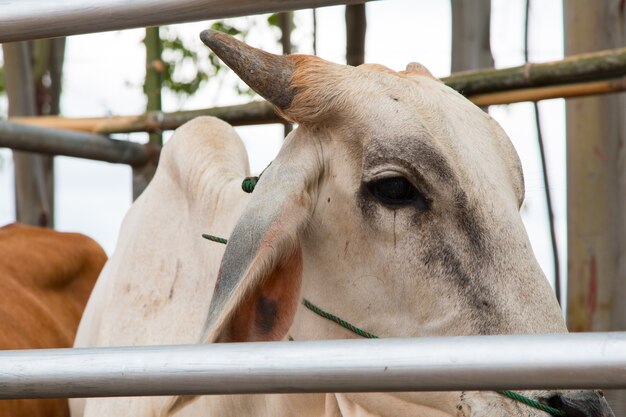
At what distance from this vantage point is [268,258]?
1885mm

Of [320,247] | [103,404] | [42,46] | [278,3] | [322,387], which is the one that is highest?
[42,46]

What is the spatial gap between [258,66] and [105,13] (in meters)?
0.35

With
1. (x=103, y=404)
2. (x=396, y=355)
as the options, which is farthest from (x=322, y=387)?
(x=103, y=404)

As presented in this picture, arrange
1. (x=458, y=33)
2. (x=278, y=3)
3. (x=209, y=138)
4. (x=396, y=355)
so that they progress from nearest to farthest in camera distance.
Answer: (x=396, y=355), (x=278, y=3), (x=209, y=138), (x=458, y=33)

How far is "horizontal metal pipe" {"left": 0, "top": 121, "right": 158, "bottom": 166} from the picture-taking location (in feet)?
12.1

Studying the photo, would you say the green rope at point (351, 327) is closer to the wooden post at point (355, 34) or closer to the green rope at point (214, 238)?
the green rope at point (214, 238)

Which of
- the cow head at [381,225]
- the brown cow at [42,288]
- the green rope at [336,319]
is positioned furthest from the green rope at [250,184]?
the brown cow at [42,288]

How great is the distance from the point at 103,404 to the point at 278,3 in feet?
4.52

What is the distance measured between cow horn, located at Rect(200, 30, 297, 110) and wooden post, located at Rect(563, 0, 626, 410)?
1.79 metres

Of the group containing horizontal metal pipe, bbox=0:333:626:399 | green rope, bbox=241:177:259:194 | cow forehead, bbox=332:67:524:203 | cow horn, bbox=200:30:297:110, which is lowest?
horizontal metal pipe, bbox=0:333:626:399

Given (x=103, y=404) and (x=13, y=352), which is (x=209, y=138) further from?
(x=13, y=352)

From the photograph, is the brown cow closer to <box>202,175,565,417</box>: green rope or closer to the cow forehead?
<box>202,175,565,417</box>: green rope

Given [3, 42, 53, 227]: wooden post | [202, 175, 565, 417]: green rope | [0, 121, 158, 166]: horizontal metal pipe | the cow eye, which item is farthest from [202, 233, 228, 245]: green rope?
[3, 42, 53, 227]: wooden post

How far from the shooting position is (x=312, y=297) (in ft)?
6.76
